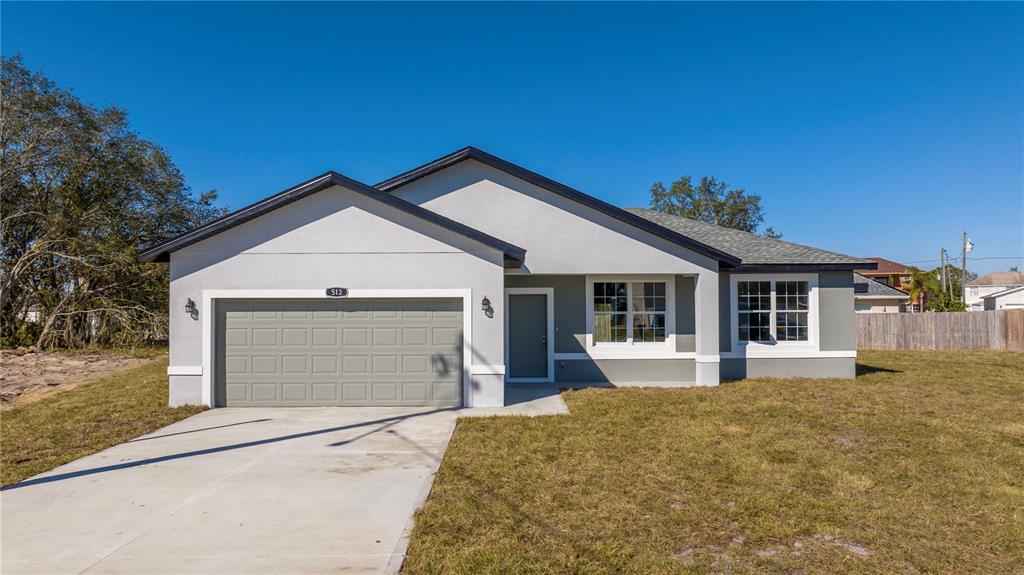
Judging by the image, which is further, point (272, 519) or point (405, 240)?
point (405, 240)

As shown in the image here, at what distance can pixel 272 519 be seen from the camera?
4977 millimetres

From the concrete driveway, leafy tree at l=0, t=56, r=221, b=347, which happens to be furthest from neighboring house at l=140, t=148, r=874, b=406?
leafy tree at l=0, t=56, r=221, b=347

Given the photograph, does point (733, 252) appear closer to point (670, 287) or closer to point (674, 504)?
point (670, 287)

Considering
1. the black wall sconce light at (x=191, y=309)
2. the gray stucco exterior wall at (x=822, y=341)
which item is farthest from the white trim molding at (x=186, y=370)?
the gray stucco exterior wall at (x=822, y=341)

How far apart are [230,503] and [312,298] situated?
5.27 meters

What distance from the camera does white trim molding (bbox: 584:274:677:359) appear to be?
42.3 feet

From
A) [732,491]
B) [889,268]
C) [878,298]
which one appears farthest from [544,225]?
[889,268]

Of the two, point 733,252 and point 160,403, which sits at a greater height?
point 733,252

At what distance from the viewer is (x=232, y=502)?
541 cm

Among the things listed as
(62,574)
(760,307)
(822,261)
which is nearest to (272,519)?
(62,574)

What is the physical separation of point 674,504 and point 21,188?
2627cm

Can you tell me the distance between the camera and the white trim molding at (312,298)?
10.1m

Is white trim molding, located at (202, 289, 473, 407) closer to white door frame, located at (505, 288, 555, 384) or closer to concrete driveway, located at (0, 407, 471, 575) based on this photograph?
concrete driveway, located at (0, 407, 471, 575)

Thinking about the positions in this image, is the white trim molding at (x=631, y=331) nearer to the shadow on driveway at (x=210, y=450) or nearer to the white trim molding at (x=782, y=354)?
the white trim molding at (x=782, y=354)
